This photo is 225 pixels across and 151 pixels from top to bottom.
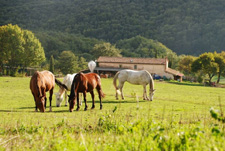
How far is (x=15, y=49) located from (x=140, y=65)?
1298 inches

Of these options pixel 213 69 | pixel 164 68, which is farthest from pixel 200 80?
pixel 164 68

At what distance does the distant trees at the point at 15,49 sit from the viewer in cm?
5144

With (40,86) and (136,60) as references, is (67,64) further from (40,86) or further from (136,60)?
(40,86)

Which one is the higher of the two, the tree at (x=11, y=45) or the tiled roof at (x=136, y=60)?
the tree at (x=11, y=45)

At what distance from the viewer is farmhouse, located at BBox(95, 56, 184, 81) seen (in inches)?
2724

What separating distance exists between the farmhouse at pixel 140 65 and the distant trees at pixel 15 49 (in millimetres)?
21721

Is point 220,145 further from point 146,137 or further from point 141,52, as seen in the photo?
point 141,52

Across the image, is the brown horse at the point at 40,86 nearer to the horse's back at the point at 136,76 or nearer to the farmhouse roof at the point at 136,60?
the horse's back at the point at 136,76

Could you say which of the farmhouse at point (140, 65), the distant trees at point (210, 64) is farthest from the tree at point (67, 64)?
the distant trees at point (210, 64)

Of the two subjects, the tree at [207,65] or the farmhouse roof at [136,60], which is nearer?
the tree at [207,65]

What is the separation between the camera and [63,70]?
3297 inches

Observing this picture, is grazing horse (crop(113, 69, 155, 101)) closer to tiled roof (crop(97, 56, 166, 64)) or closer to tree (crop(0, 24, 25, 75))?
tree (crop(0, 24, 25, 75))

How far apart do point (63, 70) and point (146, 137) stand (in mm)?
80261

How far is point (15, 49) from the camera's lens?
51875mm
